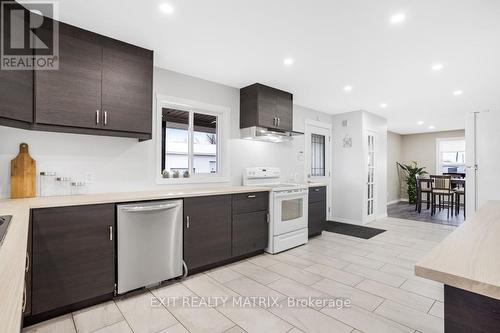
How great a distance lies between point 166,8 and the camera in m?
2.08

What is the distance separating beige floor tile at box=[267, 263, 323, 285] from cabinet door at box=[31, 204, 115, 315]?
176cm

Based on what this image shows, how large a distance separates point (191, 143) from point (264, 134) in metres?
1.12

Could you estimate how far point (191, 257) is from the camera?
282 centimetres

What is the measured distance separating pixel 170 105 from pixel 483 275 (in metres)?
3.32

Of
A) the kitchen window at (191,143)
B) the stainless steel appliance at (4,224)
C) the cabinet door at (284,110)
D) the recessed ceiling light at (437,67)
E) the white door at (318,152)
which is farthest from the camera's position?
the white door at (318,152)

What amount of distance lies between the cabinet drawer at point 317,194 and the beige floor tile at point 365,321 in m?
2.21

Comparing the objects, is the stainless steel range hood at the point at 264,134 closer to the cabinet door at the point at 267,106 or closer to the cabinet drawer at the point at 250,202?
the cabinet door at the point at 267,106

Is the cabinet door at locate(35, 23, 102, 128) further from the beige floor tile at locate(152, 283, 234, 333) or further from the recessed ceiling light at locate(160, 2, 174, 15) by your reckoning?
the beige floor tile at locate(152, 283, 234, 333)

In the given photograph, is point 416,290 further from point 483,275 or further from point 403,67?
point 403,67

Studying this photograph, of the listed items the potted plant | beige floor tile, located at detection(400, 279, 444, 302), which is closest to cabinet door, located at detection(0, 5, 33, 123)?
beige floor tile, located at detection(400, 279, 444, 302)

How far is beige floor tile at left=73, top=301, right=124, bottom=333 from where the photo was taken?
1.96m

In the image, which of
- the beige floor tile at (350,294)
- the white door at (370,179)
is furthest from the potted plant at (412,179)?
the beige floor tile at (350,294)

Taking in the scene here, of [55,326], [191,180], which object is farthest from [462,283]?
[191,180]

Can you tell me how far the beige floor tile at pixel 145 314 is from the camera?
1960mm
